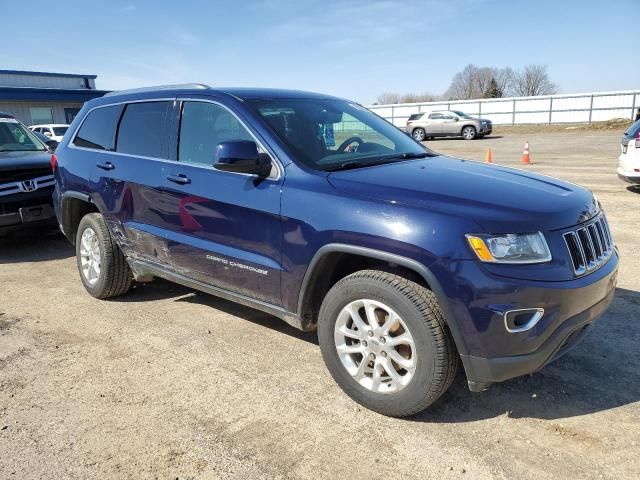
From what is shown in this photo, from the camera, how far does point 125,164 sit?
4.48 meters

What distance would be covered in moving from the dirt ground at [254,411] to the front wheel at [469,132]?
2557 cm

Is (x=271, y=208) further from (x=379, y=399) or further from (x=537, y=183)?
(x=537, y=183)

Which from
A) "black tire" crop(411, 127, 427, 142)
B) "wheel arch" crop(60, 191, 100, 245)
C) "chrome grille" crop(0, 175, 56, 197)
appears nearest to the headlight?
"wheel arch" crop(60, 191, 100, 245)

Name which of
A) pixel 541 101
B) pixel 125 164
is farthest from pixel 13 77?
pixel 125 164

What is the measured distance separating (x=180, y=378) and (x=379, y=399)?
53.0 inches

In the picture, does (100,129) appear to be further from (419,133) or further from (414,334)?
(419,133)

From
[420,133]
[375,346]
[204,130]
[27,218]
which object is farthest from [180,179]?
[420,133]

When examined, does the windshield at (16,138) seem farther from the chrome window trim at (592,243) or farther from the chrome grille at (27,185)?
the chrome window trim at (592,243)

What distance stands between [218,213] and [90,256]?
2074 mm

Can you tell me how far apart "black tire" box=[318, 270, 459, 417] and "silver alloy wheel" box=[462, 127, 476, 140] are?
27.7 metres

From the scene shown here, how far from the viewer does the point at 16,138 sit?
796cm

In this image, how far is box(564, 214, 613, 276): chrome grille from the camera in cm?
279

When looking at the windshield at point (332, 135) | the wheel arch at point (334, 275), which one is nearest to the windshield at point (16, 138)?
the windshield at point (332, 135)

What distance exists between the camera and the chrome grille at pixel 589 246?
110 inches
